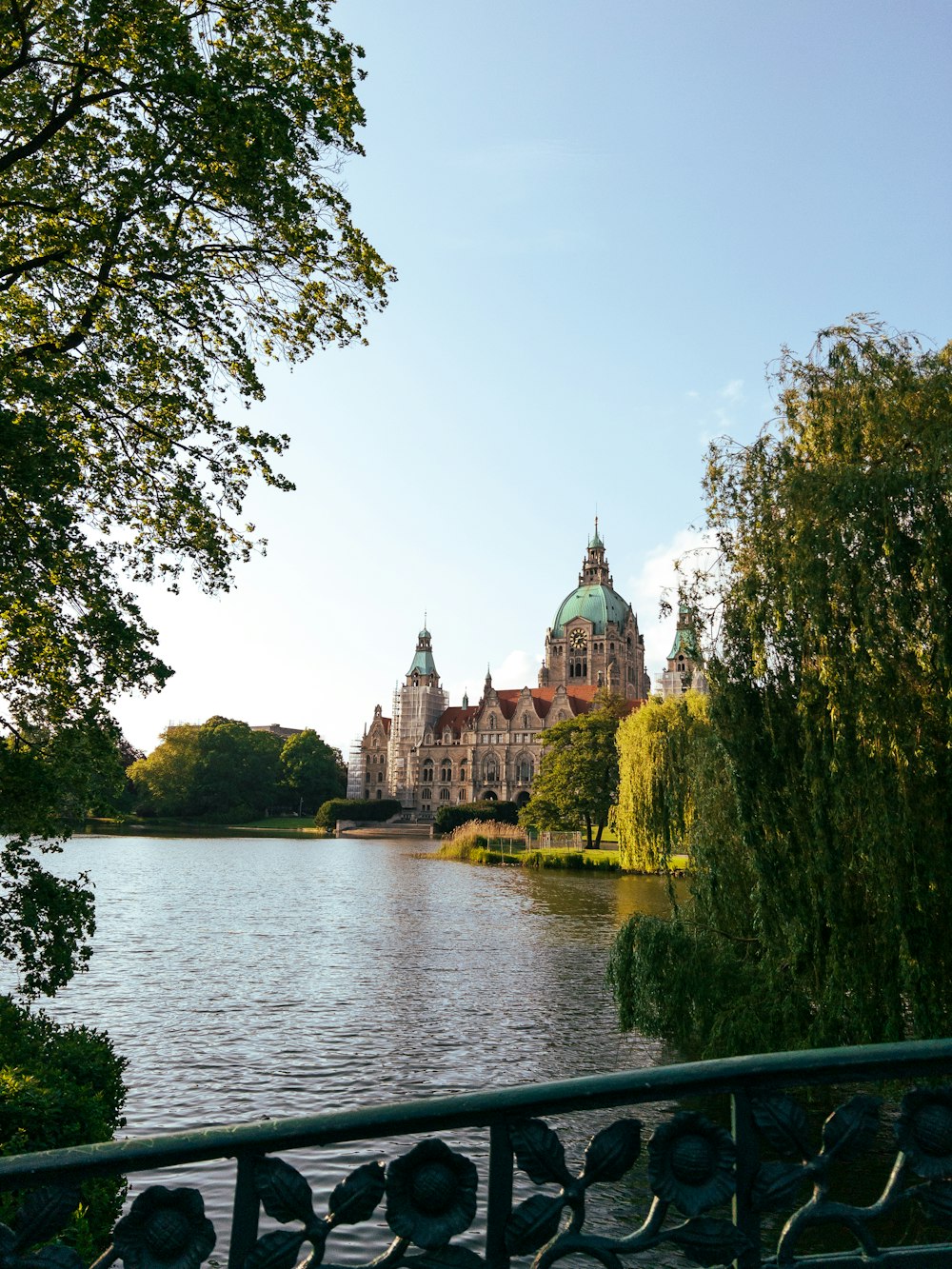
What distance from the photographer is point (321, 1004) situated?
18422mm

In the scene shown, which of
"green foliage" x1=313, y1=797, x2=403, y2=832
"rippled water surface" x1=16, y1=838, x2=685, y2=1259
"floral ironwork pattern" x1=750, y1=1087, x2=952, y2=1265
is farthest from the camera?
"green foliage" x1=313, y1=797, x2=403, y2=832

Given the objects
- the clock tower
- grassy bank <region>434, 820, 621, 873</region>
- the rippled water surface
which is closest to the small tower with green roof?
the clock tower

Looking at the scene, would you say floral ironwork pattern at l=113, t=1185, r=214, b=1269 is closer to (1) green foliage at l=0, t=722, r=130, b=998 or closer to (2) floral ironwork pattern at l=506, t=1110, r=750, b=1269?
(2) floral ironwork pattern at l=506, t=1110, r=750, b=1269

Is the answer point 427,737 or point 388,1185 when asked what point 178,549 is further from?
point 427,737

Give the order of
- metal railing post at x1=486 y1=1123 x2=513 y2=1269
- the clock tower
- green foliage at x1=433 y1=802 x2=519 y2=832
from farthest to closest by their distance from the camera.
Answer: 1. the clock tower
2. green foliage at x1=433 y1=802 x2=519 y2=832
3. metal railing post at x1=486 y1=1123 x2=513 y2=1269

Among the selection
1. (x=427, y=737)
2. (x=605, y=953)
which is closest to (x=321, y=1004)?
(x=605, y=953)

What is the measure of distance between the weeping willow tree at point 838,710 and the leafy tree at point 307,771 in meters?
114

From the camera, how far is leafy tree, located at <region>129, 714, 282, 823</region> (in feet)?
355

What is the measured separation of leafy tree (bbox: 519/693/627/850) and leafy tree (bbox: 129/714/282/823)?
52947 mm

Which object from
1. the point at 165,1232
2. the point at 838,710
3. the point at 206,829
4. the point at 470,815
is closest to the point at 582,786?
the point at 470,815

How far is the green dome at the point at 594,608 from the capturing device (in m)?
141

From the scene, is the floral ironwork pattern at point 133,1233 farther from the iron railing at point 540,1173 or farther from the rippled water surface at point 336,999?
the rippled water surface at point 336,999

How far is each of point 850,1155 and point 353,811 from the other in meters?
110

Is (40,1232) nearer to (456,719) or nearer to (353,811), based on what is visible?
(353,811)
